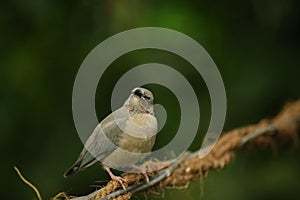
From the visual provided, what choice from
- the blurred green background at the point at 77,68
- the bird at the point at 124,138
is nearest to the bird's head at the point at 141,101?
the bird at the point at 124,138

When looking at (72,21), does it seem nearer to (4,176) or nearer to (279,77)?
(4,176)

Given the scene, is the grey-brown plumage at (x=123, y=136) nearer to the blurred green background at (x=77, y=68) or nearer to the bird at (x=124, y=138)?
the bird at (x=124, y=138)

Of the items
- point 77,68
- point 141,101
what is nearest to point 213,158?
point 141,101

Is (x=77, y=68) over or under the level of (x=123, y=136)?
over

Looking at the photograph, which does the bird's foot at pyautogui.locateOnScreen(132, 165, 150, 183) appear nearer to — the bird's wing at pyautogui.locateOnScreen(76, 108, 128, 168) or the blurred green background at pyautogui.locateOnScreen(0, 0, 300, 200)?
the bird's wing at pyautogui.locateOnScreen(76, 108, 128, 168)

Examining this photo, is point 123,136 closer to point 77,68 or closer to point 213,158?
point 213,158
